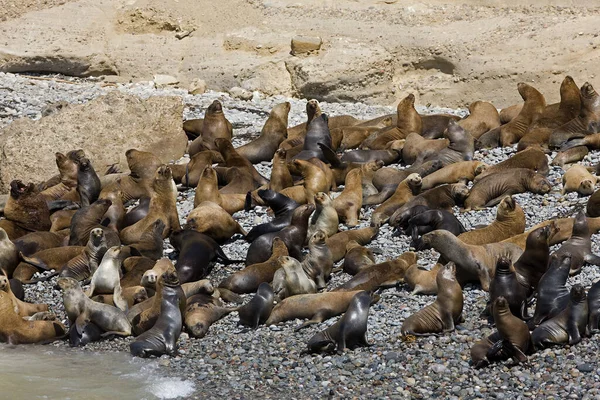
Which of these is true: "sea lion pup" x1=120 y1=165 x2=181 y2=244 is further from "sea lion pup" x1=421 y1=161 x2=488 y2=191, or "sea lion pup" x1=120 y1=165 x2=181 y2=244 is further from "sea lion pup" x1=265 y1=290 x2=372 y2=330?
"sea lion pup" x1=421 y1=161 x2=488 y2=191

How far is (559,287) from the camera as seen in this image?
7449 millimetres

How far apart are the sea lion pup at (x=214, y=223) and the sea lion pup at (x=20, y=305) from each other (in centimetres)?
182

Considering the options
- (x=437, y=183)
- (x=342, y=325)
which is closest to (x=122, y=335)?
(x=342, y=325)

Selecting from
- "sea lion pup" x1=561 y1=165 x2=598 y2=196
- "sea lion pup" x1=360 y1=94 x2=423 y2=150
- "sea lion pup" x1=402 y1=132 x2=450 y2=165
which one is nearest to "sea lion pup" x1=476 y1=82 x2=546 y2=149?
"sea lion pup" x1=402 y1=132 x2=450 y2=165

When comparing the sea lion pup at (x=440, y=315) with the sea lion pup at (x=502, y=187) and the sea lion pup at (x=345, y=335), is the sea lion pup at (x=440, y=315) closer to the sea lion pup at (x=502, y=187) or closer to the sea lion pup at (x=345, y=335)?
the sea lion pup at (x=345, y=335)

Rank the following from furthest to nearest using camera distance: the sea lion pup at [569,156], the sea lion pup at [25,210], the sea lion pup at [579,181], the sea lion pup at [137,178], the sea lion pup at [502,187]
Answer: the sea lion pup at [137,178] < the sea lion pup at [569,156] < the sea lion pup at [25,210] < the sea lion pup at [502,187] < the sea lion pup at [579,181]

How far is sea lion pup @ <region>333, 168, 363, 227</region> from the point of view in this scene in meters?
10.6

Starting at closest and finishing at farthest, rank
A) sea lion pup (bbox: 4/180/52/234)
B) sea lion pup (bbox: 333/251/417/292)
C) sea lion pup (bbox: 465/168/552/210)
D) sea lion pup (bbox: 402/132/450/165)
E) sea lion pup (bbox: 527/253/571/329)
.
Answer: sea lion pup (bbox: 527/253/571/329)
sea lion pup (bbox: 333/251/417/292)
sea lion pup (bbox: 465/168/552/210)
sea lion pup (bbox: 4/180/52/234)
sea lion pup (bbox: 402/132/450/165)

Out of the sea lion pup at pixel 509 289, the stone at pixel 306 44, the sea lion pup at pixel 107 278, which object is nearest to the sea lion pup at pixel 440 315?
the sea lion pup at pixel 509 289

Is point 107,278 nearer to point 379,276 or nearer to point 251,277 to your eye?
point 251,277

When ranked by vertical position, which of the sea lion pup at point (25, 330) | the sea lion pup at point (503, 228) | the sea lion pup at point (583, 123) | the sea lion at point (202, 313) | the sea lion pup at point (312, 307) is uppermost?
the sea lion pup at point (583, 123)

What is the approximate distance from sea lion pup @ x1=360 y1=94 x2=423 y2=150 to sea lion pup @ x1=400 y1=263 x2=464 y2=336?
18.3 feet

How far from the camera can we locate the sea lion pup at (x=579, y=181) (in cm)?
1029

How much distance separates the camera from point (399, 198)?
10758 millimetres
